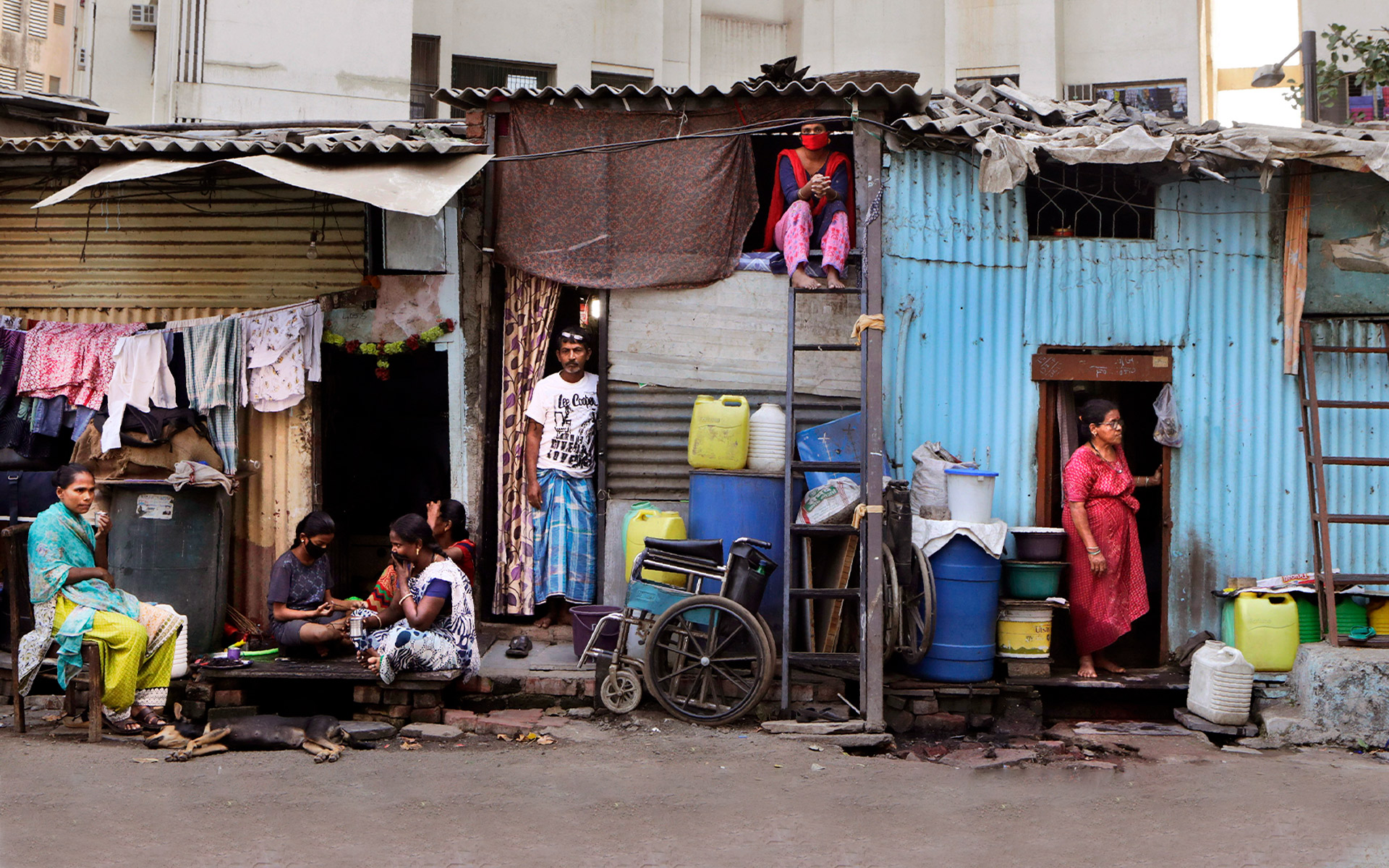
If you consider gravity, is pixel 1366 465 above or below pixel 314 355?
below

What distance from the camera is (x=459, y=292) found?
8.76 metres

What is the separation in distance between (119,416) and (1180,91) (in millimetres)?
14681

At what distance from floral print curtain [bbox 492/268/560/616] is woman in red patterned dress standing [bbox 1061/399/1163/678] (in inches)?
150

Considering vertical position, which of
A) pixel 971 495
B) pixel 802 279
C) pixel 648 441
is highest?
pixel 802 279

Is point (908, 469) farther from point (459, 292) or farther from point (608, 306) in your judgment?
point (459, 292)

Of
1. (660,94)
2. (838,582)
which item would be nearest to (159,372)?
(660,94)

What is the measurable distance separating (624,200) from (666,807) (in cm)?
457

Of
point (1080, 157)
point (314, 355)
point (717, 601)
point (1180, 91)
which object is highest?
point (1180, 91)

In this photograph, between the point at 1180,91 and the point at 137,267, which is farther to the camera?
the point at 1180,91

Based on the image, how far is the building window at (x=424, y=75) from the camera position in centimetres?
1734

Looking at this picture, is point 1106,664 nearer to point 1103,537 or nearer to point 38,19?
point 1103,537

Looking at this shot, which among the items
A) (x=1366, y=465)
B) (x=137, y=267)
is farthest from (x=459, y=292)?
(x=1366, y=465)

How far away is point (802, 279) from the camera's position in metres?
8.16

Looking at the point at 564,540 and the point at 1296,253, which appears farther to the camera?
the point at 564,540
